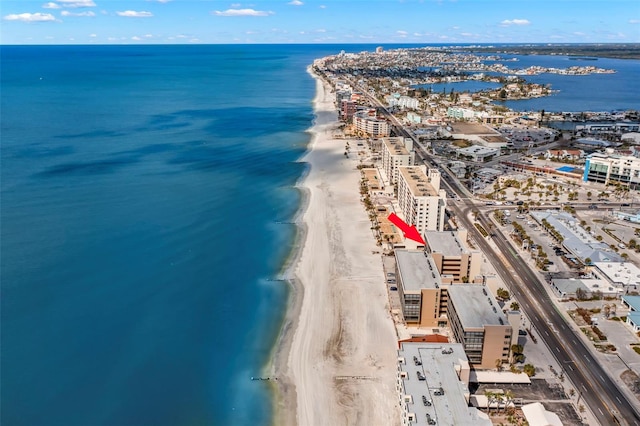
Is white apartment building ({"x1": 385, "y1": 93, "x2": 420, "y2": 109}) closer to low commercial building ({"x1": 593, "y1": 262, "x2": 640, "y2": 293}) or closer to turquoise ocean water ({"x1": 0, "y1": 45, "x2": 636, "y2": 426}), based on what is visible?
turquoise ocean water ({"x1": 0, "y1": 45, "x2": 636, "y2": 426})

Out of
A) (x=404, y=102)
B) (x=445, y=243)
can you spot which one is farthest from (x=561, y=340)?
(x=404, y=102)

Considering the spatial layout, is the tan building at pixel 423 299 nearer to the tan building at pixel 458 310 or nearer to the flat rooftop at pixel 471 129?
the tan building at pixel 458 310

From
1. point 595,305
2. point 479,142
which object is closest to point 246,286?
A: point 595,305

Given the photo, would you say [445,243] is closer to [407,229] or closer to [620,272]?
[407,229]

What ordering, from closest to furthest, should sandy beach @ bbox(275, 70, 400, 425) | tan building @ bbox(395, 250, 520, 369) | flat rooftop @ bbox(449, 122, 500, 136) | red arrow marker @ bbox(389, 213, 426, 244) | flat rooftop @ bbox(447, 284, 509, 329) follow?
1. sandy beach @ bbox(275, 70, 400, 425)
2. tan building @ bbox(395, 250, 520, 369)
3. flat rooftop @ bbox(447, 284, 509, 329)
4. red arrow marker @ bbox(389, 213, 426, 244)
5. flat rooftop @ bbox(449, 122, 500, 136)

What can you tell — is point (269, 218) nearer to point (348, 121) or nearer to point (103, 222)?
point (103, 222)

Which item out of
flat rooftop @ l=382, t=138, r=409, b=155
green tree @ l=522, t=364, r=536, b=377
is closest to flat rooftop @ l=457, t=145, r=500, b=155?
flat rooftop @ l=382, t=138, r=409, b=155
